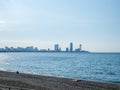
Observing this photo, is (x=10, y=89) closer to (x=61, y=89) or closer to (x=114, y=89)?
(x=61, y=89)

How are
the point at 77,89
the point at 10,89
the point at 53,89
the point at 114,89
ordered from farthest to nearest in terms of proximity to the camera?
the point at 114,89, the point at 77,89, the point at 53,89, the point at 10,89

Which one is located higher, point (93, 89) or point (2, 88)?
point (2, 88)

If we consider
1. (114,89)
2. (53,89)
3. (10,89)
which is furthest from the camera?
(114,89)

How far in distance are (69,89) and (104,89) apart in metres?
5.57

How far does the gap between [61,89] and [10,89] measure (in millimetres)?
10599

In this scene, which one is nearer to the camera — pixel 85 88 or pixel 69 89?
pixel 69 89

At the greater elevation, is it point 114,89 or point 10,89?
point 10,89

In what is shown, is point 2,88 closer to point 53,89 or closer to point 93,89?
point 53,89

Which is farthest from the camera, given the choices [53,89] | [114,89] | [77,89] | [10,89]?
[114,89]

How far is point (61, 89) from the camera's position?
30.3 metres

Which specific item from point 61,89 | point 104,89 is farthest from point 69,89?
point 104,89

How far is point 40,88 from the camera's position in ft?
96.8

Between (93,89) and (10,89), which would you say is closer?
(10,89)

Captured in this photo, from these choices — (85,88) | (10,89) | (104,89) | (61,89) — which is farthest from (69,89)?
(10,89)
